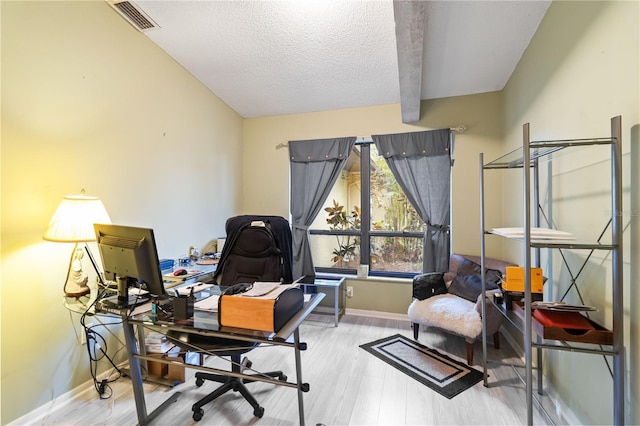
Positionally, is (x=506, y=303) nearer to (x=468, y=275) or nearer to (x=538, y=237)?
(x=538, y=237)

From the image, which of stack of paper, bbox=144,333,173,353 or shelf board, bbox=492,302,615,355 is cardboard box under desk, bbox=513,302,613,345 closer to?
shelf board, bbox=492,302,615,355

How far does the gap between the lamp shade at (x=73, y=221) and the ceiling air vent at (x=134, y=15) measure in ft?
4.98

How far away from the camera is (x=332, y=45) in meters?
2.39

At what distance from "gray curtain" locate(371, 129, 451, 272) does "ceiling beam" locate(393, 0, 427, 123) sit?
541mm

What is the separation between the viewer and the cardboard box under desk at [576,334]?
1228 millimetres

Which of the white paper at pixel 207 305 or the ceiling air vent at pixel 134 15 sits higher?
the ceiling air vent at pixel 134 15

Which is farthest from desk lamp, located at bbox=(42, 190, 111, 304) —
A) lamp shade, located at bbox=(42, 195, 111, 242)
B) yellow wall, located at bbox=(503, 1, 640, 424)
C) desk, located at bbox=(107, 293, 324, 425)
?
yellow wall, located at bbox=(503, 1, 640, 424)

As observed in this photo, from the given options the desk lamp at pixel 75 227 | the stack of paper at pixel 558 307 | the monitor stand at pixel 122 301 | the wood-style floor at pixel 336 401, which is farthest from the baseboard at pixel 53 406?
the stack of paper at pixel 558 307

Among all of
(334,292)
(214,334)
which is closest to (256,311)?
(214,334)

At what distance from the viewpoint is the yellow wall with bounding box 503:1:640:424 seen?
1.17 metres

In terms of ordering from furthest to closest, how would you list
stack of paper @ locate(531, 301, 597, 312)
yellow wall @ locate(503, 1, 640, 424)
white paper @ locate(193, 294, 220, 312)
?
white paper @ locate(193, 294, 220, 312)
stack of paper @ locate(531, 301, 597, 312)
yellow wall @ locate(503, 1, 640, 424)

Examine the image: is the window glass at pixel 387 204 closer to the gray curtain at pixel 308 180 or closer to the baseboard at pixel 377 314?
the gray curtain at pixel 308 180

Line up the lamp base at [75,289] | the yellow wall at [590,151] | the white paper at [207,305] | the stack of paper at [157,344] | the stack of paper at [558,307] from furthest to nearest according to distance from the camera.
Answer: the stack of paper at [157,344]
the lamp base at [75,289]
the white paper at [207,305]
the stack of paper at [558,307]
the yellow wall at [590,151]

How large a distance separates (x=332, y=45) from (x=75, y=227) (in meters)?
2.32
